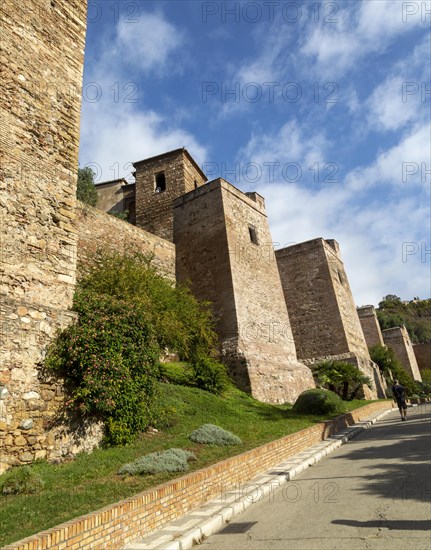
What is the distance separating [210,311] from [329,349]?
10.7m

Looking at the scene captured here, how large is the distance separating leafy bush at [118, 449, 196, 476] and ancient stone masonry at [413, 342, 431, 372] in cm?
5748

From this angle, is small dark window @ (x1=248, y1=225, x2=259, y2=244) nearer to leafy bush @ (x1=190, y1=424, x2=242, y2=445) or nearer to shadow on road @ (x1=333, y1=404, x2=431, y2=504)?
shadow on road @ (x1=333, y1=404, x2=431, y2=504)

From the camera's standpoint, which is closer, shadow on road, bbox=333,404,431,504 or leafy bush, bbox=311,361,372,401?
shadow on road, bbox=333,404,431,504

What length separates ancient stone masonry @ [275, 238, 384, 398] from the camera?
23.9 metres

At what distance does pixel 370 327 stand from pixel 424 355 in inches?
950

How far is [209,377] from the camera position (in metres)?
12.6

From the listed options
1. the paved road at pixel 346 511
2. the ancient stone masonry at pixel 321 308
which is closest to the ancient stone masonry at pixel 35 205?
the paved road at pixel 346 511

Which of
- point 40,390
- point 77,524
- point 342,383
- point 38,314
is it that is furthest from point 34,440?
point 342,383

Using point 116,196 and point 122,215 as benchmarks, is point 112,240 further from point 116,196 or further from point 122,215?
point 116,196

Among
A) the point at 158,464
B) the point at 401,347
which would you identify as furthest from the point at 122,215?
the point at 401,347

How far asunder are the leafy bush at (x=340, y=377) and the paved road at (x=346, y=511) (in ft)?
40.7

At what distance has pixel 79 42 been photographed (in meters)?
10.4

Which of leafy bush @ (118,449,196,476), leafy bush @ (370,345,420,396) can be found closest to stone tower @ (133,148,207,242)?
leafy bush @ (118,449,196,476)

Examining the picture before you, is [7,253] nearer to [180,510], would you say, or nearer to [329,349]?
[180,510]
